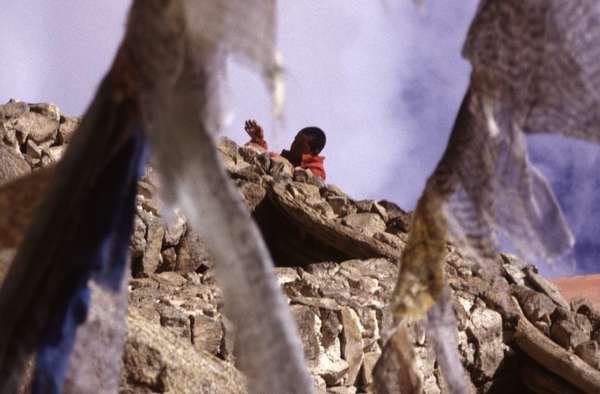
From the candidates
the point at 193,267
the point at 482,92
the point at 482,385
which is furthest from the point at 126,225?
the point at 482,385

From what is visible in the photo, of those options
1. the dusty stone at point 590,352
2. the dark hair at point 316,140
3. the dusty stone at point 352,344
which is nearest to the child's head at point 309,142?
the dark hair at point 316,140

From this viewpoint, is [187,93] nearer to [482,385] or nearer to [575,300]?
[482,385]

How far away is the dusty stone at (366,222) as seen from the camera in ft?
18.6

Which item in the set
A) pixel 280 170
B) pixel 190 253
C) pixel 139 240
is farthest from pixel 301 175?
pixel 139 240

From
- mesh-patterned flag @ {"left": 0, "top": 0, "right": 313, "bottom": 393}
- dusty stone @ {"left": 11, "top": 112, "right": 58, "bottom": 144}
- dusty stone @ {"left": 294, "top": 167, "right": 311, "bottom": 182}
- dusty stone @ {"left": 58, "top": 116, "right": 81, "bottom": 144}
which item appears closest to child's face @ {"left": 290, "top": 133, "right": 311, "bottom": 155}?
dusty stone @ {"left": 294, "top": 167, "right": 311, "bottom": 182}

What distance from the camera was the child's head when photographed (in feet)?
24.9

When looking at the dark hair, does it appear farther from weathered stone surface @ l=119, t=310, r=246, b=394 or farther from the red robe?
weathered stone surface @ l=119, t=310, r=246, b=394

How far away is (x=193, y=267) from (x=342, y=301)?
4.41 feet

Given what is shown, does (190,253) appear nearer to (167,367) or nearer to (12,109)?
(12,109)

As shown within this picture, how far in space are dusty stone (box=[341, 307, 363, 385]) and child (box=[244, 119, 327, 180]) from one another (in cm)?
342

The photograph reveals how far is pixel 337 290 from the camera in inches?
166

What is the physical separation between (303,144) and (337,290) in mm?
3559

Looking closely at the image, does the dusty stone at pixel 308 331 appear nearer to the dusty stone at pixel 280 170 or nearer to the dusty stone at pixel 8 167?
the dusty stone at pixel 8 167

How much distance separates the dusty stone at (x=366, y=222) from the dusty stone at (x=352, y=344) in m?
1.67
